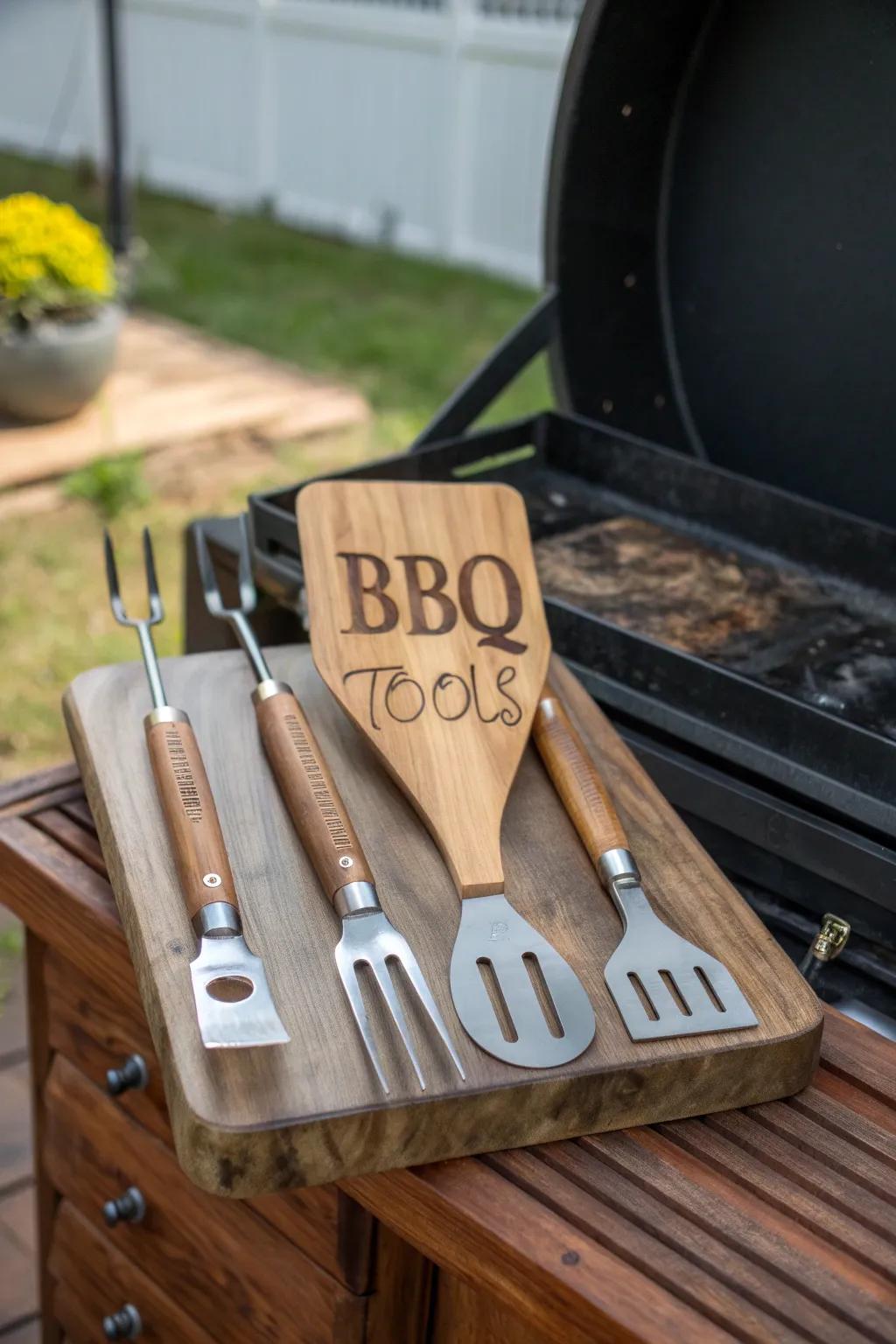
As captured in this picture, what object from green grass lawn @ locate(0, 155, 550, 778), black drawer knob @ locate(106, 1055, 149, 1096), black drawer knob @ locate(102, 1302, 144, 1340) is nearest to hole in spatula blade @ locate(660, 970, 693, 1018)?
black drawer knob @ locate(106, 1055, 149, 1096)

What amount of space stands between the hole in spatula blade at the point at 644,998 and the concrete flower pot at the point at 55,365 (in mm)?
3084

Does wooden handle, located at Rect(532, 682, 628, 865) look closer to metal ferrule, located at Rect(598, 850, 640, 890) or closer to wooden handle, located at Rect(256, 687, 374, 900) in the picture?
metal ferrule, located at Rect(598, 850, 640, 890)

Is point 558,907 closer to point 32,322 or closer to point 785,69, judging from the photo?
point 785,69

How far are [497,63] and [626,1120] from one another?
598 centimetres

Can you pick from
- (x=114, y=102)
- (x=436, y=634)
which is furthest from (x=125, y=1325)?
Answer: (x=114, y=102)

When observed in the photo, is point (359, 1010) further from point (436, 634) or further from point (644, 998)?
point (436, 634)

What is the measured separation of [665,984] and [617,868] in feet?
0.31

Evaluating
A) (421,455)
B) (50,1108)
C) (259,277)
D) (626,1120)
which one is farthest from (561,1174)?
(259,277)

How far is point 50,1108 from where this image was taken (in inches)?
50.0

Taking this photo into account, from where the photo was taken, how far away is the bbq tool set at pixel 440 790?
0.79 m

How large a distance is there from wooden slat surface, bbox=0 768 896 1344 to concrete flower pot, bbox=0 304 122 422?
3.12m

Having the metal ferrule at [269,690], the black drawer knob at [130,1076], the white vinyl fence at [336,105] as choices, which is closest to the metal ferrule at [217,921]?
the metal ferrule at [269,690]

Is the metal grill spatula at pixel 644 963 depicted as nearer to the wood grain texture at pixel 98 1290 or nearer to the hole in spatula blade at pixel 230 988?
the hole in spatula blade at pixel 230 988

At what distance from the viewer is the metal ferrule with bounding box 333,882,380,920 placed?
0.84 metres
